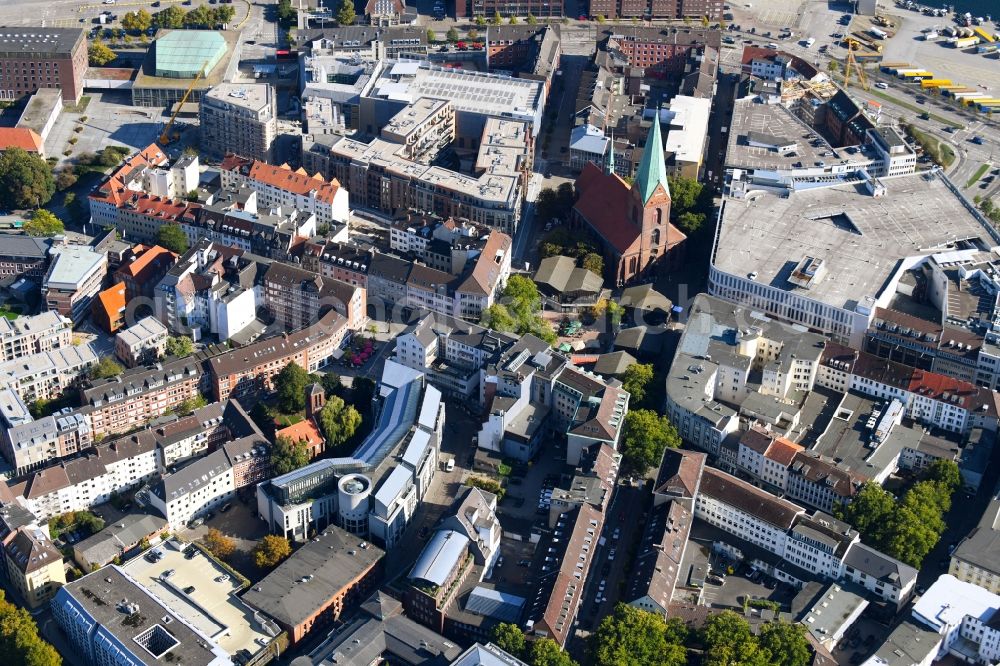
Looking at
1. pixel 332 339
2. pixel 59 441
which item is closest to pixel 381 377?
pixel 332 339

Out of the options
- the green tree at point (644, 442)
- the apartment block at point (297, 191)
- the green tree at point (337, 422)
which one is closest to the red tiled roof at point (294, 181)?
the apartment block at point (297, 191)

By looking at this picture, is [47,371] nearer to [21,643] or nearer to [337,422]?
[337,422]

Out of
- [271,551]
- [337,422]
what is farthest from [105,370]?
[271,551]

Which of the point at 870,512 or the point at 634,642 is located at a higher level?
the point at 870,512

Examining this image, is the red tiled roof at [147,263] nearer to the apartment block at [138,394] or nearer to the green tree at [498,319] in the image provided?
the apartment block at [138,394]

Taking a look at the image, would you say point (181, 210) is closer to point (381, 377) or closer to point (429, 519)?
point (381, 377)
